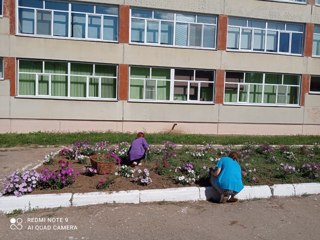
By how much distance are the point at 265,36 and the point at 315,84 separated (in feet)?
13.3

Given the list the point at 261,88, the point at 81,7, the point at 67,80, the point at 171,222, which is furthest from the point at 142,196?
the point at 261,88

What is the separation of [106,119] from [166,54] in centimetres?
436

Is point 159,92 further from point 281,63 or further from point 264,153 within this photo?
point 264,153

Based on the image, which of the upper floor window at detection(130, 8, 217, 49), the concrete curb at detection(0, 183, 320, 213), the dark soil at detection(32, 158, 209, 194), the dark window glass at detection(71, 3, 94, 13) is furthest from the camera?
the upper floor window at detection(130, 8, 217, 49)

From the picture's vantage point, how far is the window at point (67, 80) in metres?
14.9

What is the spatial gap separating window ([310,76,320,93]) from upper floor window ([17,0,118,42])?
11180mm

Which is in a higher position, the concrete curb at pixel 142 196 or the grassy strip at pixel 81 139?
the concrete curb at pixel 142 196

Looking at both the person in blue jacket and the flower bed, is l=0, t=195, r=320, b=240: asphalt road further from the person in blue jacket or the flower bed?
the flower bed

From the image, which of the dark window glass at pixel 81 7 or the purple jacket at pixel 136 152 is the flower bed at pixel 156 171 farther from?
the dark window glass at pixel 81 7

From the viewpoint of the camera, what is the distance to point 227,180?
18.7 feet

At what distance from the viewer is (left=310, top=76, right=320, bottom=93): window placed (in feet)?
59.8

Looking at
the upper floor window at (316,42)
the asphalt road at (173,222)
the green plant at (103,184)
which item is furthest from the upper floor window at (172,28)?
the asphalt road at (173,222)

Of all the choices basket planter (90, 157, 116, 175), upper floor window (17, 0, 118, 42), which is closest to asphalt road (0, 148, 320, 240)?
basket planter (90, 157, 116, 175)

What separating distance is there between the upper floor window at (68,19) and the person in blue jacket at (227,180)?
1128 centimetres
